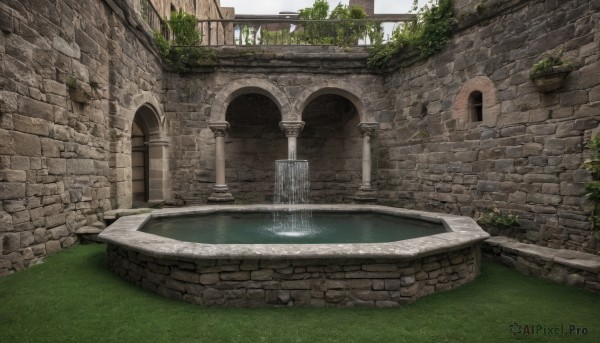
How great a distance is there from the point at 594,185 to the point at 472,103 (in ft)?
8.54

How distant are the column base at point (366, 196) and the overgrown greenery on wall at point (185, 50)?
4.69 metres

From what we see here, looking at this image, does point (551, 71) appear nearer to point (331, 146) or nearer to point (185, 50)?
point (331, 146)

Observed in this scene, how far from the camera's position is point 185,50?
25.2 feet

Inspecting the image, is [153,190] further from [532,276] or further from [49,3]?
[532,276]

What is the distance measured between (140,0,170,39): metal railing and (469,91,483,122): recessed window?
21.9ft

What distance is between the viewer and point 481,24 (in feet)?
18.2

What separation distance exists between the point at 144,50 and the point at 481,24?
20.8 ft

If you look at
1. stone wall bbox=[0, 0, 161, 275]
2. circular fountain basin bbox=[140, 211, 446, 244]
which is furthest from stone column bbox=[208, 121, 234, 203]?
stone wall bbox=[0, 0, 161, 275]

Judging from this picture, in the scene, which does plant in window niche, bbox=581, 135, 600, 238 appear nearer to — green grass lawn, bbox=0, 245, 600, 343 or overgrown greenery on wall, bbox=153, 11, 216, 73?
green grass lawn, bbox=0, 245, 600, 343

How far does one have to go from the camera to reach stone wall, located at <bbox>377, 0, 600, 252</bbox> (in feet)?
13.9

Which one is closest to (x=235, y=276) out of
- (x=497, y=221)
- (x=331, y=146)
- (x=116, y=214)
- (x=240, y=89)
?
(x=116, y=214)

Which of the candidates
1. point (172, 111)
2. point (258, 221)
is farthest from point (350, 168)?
point (172, 111)

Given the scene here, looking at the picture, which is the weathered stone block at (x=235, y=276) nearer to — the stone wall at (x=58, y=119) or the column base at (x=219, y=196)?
the stone wall at (x=58, y=119)

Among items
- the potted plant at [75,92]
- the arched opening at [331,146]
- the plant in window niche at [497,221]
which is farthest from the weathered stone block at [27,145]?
the arched opening at [331,146]
